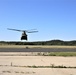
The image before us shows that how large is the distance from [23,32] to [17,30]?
859cm

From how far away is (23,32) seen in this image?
104 meters

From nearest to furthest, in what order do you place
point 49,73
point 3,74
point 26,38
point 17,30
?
point 3,74, point 49,73, point 26,38, point 17,30

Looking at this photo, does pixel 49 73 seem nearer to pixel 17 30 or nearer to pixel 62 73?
pixel 62 73

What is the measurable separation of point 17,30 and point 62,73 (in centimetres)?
9349

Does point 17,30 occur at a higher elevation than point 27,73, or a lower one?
higher

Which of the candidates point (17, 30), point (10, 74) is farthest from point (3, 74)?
point (17, 30)

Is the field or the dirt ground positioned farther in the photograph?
the field

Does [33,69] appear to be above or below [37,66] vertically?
below

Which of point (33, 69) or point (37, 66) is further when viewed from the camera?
point (37, 66)

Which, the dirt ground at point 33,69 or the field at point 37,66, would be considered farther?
the field at point 37,66

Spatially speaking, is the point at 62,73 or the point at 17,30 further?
the point at 17,30

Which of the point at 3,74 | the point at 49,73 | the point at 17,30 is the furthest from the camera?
the point at 17,30

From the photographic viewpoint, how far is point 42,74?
1867cm

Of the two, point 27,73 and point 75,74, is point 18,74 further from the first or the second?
point 75,74
